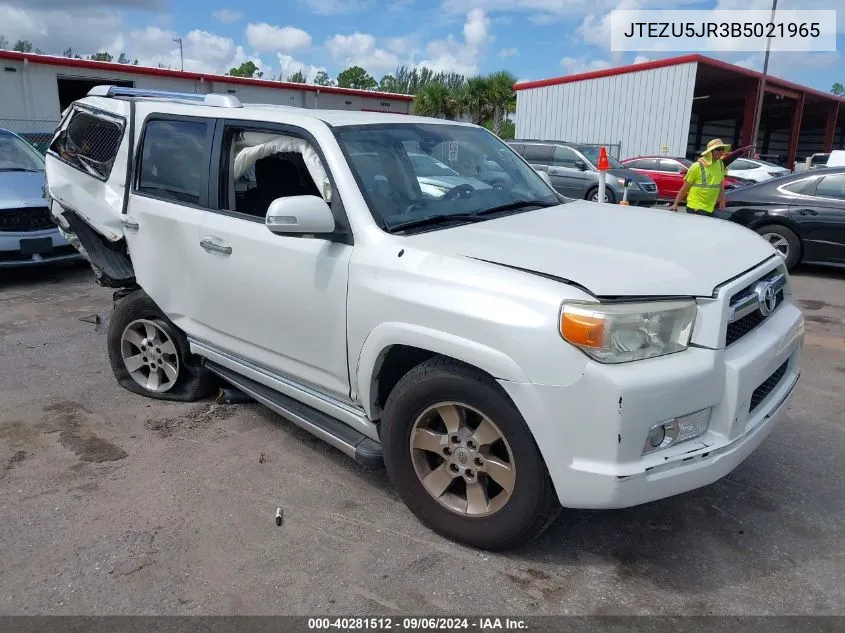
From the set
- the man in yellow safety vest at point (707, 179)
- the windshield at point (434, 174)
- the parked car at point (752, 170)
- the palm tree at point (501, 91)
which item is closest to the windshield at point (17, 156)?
the windshield at point (434, 174)

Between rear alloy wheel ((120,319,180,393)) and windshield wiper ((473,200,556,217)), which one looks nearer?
windshield wiper ((473,200,556,217))

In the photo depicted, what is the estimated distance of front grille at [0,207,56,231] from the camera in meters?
7.64

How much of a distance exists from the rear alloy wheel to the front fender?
1900 millimetres

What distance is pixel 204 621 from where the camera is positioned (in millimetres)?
2498

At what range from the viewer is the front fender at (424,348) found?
2.47 meters

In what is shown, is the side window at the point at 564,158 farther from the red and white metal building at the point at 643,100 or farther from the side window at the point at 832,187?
the red and white metal building at the point at 643,100

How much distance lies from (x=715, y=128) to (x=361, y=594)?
44.8 metres

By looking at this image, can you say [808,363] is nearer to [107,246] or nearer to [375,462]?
[375,462]

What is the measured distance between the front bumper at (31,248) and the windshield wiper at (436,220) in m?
6.39

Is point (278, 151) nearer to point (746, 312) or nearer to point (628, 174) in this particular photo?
point (746, 312)

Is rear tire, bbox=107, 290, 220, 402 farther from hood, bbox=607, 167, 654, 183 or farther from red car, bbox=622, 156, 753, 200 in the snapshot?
red car, bbox=622, 156, 753, 200

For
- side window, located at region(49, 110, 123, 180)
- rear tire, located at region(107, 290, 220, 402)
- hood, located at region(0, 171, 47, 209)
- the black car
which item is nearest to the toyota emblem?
rear tire, located at region(107, 290, 220, 402)

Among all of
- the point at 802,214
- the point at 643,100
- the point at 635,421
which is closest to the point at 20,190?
the point at 635,421

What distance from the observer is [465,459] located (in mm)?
2756
